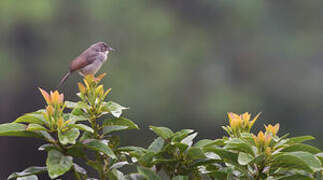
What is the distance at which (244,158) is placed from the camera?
99cm

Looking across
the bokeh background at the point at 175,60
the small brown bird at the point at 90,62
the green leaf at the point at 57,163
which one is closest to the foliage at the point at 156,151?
the green leaf at the point at 57,163

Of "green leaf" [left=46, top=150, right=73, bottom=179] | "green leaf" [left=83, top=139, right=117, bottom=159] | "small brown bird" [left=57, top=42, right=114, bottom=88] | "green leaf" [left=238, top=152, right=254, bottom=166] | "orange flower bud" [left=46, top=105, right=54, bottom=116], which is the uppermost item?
"orange flower bud" [left=46, top=105, right=54, bottom=116]

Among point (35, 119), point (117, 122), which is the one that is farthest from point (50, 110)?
point (117, 122)

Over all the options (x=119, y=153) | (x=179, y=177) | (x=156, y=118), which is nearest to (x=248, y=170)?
(x=179, y=177)

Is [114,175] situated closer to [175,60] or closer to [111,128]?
[111,128]

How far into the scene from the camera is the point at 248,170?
105cm

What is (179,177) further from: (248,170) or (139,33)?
(139,33)

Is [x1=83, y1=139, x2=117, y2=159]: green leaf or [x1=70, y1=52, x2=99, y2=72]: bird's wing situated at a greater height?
[x1=83, y1=139, x2=117, y2=159]: green leaf

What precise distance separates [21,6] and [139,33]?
1391 mm

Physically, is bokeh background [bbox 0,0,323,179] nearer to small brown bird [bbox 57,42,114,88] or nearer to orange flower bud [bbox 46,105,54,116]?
small brown bird [bbox 57,42,114,88]

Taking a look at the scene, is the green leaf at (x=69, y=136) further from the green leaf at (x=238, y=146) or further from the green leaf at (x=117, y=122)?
the green leaf at (x=238, y=146)

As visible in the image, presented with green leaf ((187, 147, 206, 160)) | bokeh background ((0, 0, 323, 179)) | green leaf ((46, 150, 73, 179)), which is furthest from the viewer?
bokeh background ((0, 0, 323, 179))

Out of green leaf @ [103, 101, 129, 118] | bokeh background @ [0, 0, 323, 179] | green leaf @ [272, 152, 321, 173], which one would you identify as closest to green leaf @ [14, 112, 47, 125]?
green leaf @ [103, 101, 129, 118]

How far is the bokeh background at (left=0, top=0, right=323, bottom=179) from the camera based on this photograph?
267 inches
